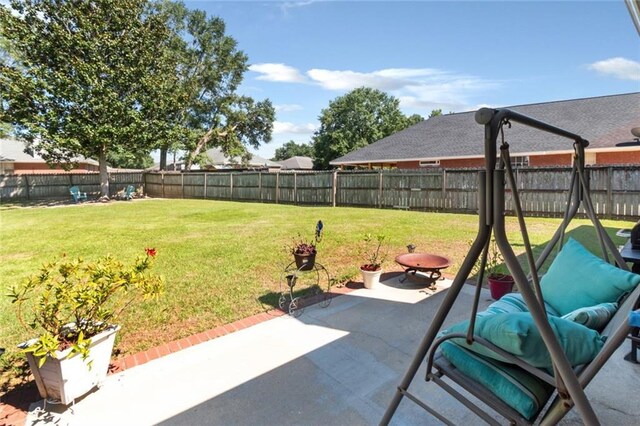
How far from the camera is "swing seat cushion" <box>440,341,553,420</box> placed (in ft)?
4.68

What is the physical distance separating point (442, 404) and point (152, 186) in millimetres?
22791

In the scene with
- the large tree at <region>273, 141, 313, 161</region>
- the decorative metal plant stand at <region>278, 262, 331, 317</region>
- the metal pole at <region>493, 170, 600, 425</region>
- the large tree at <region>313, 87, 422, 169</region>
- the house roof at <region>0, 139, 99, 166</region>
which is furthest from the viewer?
the large tree at <region>273, 141, 313, 161</region>

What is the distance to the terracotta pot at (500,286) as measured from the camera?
385 cm

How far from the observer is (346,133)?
41125mm

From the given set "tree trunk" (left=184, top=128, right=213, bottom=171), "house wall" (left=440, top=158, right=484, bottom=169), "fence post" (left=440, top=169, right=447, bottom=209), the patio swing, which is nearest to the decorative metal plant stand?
the patio swing

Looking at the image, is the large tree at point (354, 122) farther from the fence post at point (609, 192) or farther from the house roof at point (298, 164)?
the fence post at point (609, 192)

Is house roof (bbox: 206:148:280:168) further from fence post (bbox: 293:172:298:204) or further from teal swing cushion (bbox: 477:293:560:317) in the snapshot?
teal swing cushion (bbox: 477:293:560:317)

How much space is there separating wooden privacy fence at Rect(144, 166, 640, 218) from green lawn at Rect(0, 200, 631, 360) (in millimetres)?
971

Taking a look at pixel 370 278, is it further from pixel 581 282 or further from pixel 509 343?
pixel 509 343

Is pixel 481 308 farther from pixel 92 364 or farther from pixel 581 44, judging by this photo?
pixel 581 44

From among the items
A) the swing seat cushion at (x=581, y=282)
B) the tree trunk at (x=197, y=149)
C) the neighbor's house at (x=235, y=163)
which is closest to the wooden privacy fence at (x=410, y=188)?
the tree trunk at (x=197, y=149)

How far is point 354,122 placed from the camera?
42.5 m

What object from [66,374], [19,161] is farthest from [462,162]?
[19,161]

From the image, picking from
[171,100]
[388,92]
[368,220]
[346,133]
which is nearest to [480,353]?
[368,220]
